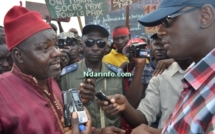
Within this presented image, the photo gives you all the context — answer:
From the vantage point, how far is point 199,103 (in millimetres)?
1038

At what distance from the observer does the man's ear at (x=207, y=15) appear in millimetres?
1167

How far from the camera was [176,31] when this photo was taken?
1297 mm

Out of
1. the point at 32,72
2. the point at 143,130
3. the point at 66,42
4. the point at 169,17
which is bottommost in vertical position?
the point at 143,130

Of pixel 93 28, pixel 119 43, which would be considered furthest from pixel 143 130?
pixel 119 43

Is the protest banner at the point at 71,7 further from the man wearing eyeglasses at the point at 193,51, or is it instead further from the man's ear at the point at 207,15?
the man's ear at the point at 207,15

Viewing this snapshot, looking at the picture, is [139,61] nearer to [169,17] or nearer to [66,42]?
[66,42]

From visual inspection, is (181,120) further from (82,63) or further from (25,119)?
(82,63)

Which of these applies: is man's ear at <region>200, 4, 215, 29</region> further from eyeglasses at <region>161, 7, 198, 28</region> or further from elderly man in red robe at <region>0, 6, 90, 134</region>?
elderly man in red robe at <region>0, 6, 90, 134</region>

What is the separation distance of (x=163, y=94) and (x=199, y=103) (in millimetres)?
1133

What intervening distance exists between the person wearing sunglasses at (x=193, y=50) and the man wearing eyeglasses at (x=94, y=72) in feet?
4.24

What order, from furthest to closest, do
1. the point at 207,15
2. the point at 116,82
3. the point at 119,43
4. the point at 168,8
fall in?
the point at 119,43 < the point at 116,82 < the point at 168,8 < the point at 207,15

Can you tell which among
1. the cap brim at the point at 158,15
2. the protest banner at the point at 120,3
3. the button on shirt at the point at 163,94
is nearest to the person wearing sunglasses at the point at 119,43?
the protest banner at the point at 120,3

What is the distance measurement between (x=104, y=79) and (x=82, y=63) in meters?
0.34

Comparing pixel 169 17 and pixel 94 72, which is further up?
pixel 169 17
